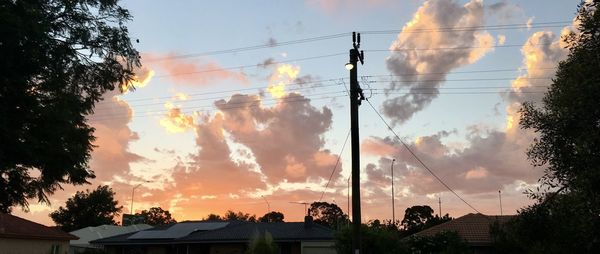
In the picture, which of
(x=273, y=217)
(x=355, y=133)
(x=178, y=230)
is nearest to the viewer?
(x=355, y=133)

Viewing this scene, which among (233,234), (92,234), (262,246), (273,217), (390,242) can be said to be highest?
(273,217)

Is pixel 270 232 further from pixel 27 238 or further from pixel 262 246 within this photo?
pixel 27 238

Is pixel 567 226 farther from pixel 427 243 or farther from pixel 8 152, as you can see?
pixel 427 243

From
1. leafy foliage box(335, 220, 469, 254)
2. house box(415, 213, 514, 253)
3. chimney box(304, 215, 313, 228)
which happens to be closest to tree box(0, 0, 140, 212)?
leafy foliage box(335, 220, 469, 254)

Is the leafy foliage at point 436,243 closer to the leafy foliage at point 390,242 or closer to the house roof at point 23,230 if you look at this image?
the leafy foliage at point 390,242

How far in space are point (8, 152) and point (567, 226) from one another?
14729 millimetres

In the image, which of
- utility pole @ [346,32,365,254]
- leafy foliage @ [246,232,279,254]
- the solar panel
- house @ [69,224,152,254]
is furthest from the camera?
house @ [69,224,152,254]

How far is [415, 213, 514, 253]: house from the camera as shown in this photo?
40.2 metres

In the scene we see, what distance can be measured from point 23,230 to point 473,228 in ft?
118

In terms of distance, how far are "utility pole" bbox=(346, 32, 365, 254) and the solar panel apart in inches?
1346

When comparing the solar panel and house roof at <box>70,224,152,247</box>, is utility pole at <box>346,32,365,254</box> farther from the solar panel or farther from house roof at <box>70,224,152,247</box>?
house roof at <box>70,224,152,247</box>

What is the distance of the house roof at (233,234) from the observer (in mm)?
46591

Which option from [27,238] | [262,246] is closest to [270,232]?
[262,246]

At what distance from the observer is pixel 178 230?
53469 millimetres
